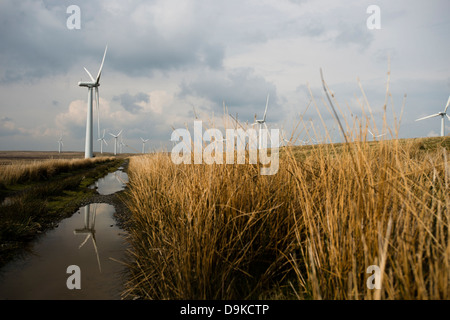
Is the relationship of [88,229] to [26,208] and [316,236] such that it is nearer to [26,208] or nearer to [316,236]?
[26,208]

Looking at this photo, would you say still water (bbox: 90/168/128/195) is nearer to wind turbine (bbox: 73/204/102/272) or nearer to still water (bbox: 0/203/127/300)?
wind turbine (bbox: 73/204/102/272)

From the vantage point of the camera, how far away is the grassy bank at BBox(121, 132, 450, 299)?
161 centimetres

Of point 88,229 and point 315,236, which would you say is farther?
point 88,229

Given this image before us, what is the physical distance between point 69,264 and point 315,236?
3.18m

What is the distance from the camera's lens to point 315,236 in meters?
2.38

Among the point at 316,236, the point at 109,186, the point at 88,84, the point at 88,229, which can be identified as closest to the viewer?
the point at 316,236

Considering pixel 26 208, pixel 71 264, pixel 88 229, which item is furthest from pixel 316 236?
pixel 26 208

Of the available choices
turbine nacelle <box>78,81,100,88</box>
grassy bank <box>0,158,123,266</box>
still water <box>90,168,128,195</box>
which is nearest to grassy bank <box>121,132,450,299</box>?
grassy bank <box>0,158,123,266</box>

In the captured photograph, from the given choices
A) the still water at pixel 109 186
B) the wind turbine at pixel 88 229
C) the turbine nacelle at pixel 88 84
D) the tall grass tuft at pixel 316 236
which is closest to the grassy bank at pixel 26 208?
the wind turbine at pixel 88 229

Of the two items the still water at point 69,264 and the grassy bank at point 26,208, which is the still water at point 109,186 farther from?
the still water at point 69,264
